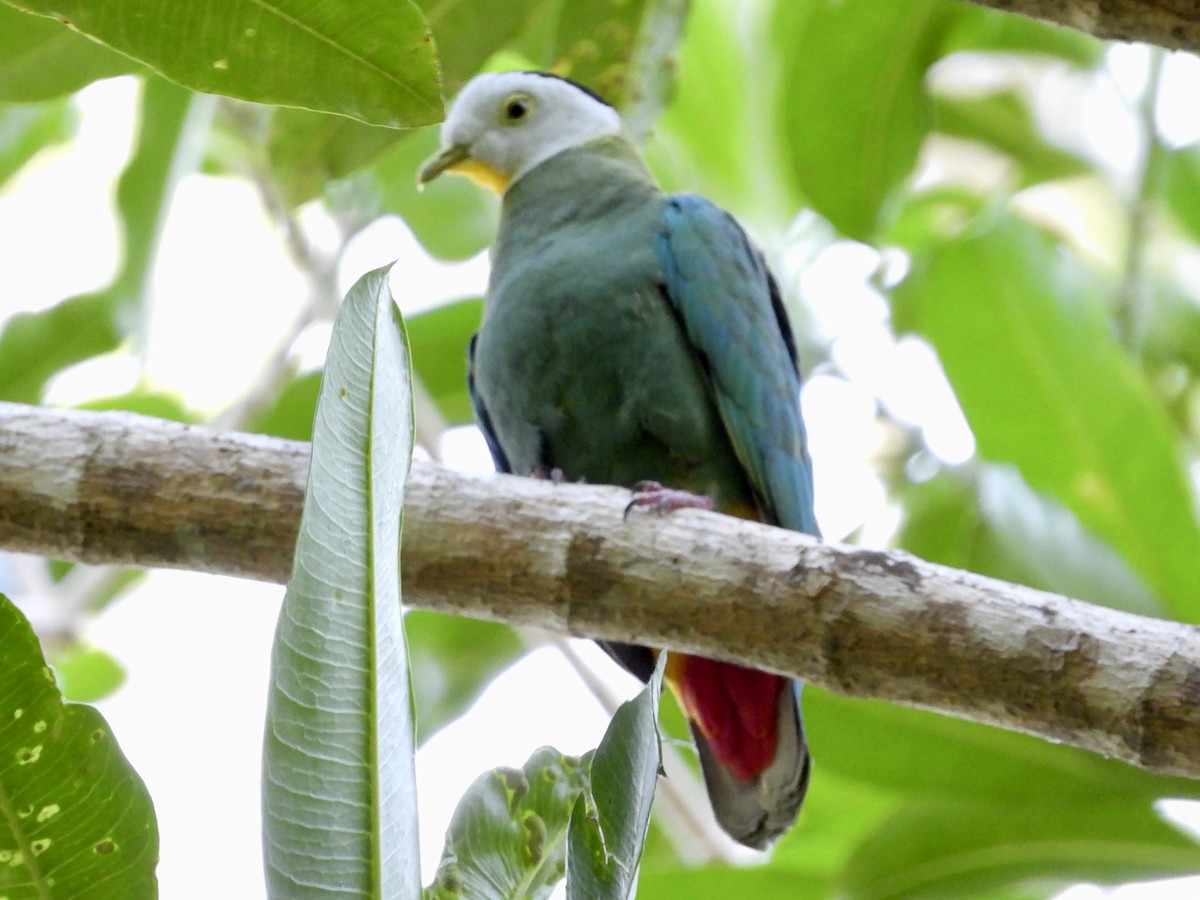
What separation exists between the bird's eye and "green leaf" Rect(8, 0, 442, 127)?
1.53 m

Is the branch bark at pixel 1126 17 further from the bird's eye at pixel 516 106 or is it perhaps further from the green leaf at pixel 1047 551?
the bird's eye at pixel 516 106

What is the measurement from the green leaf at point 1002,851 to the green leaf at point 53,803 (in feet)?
4.24

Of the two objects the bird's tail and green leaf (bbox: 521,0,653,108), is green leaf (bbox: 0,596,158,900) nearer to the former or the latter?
the bird's tail


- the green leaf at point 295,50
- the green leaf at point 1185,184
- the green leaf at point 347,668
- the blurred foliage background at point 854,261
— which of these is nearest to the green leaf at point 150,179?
the blurred foliage background at point 854,261

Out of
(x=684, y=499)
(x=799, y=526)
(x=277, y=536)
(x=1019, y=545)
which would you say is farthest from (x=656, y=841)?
(x=277, y=536)

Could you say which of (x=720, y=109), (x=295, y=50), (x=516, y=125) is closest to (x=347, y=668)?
(x=295, y=50)

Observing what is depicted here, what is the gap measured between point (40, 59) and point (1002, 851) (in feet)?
6.04

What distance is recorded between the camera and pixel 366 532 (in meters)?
1.08

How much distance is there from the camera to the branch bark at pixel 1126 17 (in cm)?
128

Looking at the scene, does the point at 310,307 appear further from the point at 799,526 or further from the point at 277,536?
the point at 277,536

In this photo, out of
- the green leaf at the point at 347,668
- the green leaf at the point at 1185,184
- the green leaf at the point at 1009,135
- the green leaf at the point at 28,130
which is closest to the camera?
the green leaf at the point at 347,668

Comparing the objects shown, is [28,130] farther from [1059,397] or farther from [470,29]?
[1059,397]

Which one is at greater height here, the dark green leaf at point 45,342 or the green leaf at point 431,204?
the green leaf at point 431,204

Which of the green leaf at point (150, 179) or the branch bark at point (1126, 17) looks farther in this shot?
the green leaf at point (150, 179)
